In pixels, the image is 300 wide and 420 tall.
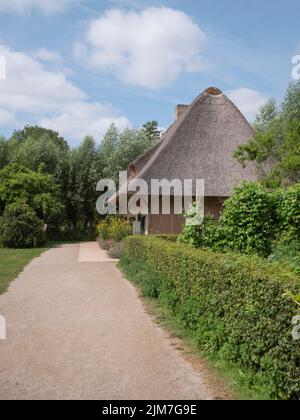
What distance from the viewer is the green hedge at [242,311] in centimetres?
413

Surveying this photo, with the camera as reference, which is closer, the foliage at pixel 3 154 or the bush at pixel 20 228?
the bush at pixel 20 228

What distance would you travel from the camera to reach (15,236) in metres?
23.0

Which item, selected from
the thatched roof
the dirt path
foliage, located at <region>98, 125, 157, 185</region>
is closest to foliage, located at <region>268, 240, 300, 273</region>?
the dirt path

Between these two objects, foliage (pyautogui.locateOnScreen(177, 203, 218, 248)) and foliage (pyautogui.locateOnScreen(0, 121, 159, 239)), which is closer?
foliage (pyautogui.locateOnScreen(177, 203, 218, 248))

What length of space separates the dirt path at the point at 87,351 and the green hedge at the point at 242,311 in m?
0.49

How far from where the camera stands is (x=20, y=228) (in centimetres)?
2311

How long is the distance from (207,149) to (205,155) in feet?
1.51

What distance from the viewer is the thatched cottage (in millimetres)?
18781

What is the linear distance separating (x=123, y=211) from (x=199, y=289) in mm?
19526

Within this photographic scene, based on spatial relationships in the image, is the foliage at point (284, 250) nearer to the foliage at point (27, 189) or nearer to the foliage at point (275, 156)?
the foliage at point (275, 156)

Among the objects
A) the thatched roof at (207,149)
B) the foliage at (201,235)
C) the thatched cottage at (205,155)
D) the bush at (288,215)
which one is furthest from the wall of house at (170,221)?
the foliage at (201,235)

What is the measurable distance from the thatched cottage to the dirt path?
8.59 meters

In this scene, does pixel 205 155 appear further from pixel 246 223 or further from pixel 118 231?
pixel 246 223

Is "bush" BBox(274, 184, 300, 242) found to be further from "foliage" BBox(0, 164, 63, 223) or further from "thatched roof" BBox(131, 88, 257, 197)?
"foliage" BBox(0, 164, 63, 223)
